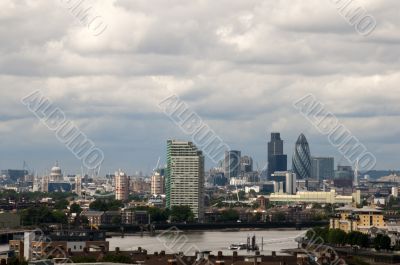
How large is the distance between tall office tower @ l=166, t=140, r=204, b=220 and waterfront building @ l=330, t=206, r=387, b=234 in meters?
42.1

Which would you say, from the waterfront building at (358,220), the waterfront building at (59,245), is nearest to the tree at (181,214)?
the waterfront building at (358,220)

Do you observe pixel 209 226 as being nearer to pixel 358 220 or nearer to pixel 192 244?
pixel 358 220

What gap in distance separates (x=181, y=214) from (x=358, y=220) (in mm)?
35394

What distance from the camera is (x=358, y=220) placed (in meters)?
86.0

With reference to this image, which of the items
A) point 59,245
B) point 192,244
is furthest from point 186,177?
point 59,245

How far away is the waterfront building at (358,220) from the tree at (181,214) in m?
28.9

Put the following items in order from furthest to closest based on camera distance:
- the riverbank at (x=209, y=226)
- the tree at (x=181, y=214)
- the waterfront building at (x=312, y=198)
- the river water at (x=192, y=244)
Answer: the waterfront building at (x=312, y=198)
the tree at (x=181, y=214)
the riverbank at (x=209, y=226)
the river water at (x=192, y=244)

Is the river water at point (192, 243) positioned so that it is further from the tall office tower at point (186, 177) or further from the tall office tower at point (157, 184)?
the tall office tower at point (157, 184)

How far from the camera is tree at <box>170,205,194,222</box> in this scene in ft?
388

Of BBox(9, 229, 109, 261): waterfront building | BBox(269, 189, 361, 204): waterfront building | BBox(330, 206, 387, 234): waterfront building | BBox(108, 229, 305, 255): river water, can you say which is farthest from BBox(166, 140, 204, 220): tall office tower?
BBox(9, 229, 109, 261): waterfront building

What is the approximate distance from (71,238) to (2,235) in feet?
77.0

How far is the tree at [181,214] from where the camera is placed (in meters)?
118

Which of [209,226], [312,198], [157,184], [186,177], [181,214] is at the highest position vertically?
[157,184]

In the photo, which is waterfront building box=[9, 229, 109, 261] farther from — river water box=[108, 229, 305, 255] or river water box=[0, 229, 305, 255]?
river water box=[108, 229, 305, 255]
